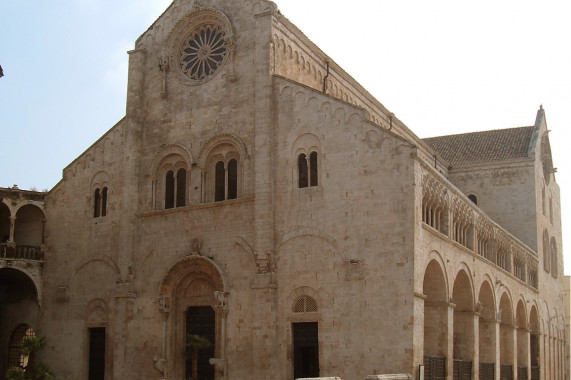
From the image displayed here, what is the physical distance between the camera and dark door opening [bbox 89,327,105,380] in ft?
96.2

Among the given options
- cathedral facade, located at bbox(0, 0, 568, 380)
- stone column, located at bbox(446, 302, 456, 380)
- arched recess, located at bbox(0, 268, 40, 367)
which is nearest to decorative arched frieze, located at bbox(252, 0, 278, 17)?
cathedral facade, located at bbox(0, 0, 568, 380)

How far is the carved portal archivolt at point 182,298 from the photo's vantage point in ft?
87.6

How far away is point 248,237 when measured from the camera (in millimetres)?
26062

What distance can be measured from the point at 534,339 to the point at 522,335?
3.27 m

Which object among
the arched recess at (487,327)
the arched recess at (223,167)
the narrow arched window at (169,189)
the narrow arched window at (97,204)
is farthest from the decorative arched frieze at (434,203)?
the narrow arched window at (97,204)

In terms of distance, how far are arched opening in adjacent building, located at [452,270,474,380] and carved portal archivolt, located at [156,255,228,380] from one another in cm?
898

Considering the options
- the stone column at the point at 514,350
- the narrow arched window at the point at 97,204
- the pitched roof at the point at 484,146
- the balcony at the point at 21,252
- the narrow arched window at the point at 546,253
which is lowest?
the stone column at the point at 514,350

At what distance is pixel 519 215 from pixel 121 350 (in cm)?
2360

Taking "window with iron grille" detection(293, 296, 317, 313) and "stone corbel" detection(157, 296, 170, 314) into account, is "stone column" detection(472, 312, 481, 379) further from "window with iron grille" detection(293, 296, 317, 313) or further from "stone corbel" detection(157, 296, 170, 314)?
"stone corbel" detection(157, 296, 170, 314)

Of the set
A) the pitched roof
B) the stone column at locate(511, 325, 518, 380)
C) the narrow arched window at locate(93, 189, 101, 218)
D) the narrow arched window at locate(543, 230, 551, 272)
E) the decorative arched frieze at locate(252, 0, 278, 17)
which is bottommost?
the stone column at locate(511, 325, 518, 380)

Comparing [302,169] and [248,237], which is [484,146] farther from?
[248,237]

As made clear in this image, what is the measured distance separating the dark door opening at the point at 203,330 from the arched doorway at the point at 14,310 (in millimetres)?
8327

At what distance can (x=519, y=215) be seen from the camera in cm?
4125

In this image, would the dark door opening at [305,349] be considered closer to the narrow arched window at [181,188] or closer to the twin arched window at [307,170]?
the twin arched window at [307,170]
